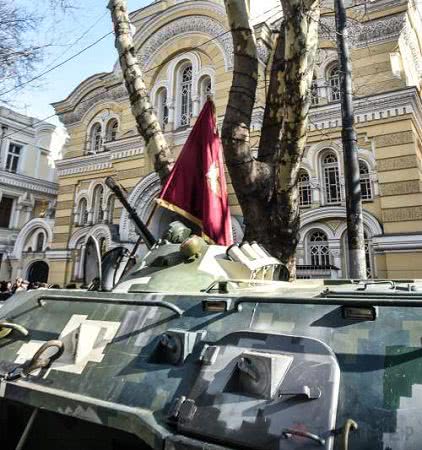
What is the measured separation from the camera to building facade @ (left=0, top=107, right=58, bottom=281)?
16766 millimetres

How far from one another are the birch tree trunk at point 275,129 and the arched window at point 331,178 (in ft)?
19.7

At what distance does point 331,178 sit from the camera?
10523 millimetres

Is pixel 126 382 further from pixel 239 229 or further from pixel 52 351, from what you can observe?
pixel 239 229

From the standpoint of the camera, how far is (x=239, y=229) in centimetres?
1027

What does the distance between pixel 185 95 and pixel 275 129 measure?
30.9 ft

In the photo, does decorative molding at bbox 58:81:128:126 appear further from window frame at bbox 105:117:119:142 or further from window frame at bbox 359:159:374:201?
window frame at bbox 359:159:374:201

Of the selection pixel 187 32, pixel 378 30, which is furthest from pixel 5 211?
pixel 378 30

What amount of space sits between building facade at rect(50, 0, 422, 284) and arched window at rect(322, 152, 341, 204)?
1.0 inches

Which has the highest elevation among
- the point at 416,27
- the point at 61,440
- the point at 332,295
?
the point at 416,27

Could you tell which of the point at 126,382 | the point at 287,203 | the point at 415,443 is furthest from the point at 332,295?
the point at 287,203

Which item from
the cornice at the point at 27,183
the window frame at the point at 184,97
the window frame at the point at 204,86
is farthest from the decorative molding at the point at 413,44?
the cornice at the point at 27,183

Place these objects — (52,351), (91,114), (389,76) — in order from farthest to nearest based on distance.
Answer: (91,114) < (389,76) < (52,351)

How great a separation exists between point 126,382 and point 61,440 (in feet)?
1.75

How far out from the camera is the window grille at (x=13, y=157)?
20922 mm
